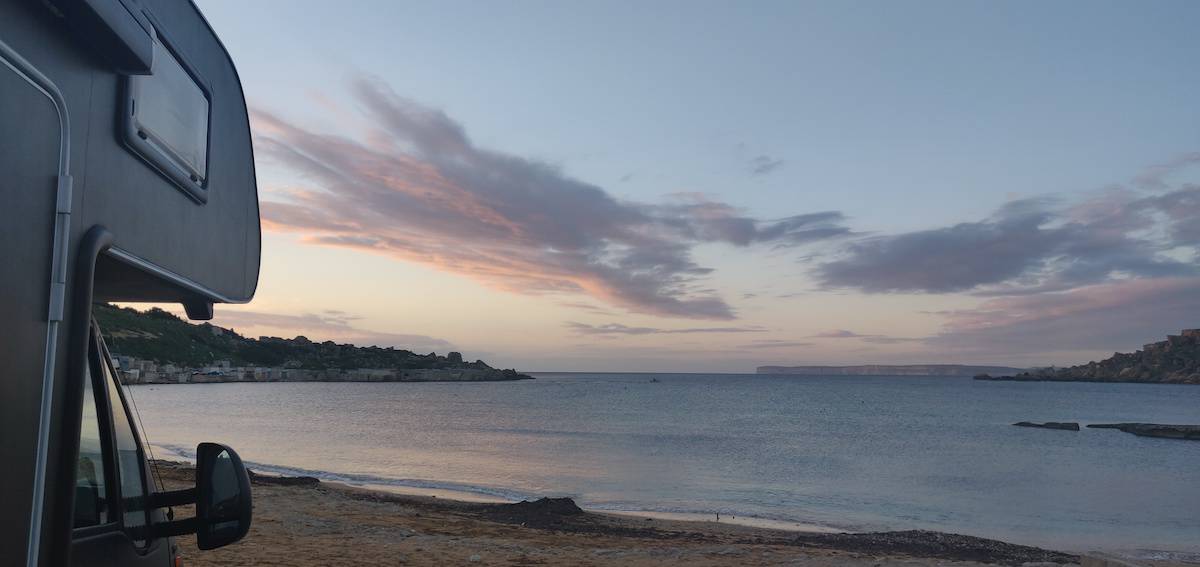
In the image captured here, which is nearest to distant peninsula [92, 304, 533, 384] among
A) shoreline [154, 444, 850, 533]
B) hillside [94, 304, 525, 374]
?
hillside [94, 304, 525, 374]

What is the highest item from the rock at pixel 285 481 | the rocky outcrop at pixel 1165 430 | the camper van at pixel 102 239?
the camper van at pixel 102 239

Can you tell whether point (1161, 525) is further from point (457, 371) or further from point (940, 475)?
point (457, 371)

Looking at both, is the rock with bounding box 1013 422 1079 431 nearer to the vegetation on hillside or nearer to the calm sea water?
the calm sea water

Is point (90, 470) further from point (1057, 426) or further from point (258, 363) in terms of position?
point (258, 363)

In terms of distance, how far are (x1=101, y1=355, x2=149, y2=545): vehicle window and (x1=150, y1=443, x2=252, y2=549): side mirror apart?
0.16 m

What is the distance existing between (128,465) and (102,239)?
46.9 inches

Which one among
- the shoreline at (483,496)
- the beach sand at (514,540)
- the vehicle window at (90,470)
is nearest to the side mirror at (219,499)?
the vehicle window at (90,470)

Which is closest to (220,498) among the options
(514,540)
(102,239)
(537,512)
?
(102,239)

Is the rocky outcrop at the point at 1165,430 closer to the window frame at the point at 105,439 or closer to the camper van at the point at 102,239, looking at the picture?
the camper van at the point at 102,239

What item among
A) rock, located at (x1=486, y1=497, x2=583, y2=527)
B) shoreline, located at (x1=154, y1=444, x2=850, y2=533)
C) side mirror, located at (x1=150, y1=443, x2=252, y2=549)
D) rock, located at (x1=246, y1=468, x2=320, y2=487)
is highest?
side mirror, located at (x1=150, y1=443, x2=252, y2=549)

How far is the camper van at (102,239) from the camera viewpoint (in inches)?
71.4

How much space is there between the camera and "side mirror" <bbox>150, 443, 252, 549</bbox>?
2867mm

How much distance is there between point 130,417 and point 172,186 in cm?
86

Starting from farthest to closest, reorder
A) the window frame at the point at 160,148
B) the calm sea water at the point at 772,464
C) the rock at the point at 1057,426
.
A: the rock at the point at 1057,426 → the calm sea water at the point at 772,464 → the window frame at the point at 160,148
